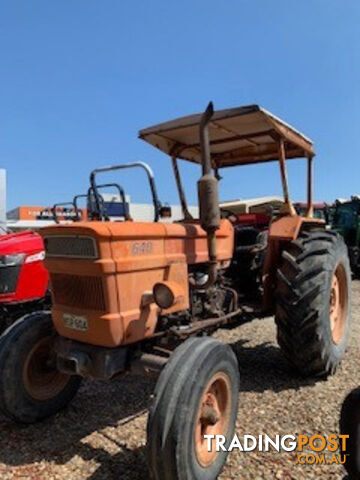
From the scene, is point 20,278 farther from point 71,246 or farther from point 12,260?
point 71,246

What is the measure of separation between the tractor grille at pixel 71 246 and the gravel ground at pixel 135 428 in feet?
4.24

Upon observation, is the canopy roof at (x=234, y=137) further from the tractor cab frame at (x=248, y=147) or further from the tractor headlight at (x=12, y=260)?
the tractor headlight at (x=12, y=260)

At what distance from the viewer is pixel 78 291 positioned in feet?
9.76

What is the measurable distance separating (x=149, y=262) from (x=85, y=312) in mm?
537

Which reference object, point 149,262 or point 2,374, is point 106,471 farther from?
point 149,262

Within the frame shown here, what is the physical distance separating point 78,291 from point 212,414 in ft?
3.71

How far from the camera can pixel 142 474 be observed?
2.72 meters

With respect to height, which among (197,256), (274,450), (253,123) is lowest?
(274,450)

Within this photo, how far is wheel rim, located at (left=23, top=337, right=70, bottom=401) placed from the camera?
3.46 meters

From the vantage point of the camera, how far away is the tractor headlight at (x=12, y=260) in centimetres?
574

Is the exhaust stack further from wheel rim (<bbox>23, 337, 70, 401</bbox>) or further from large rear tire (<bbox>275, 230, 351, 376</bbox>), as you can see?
wheel rim (<bbox>23, 337, 70, 401</bbox>)

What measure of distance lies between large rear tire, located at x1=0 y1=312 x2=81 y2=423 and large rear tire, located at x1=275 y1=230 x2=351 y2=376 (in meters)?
1.83

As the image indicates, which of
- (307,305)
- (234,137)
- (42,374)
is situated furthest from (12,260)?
(307,305)

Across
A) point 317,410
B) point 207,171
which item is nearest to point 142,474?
point 317,410
